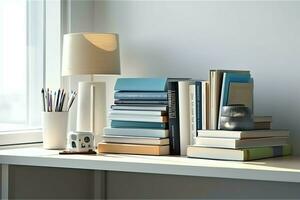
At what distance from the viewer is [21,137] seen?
2180 mm

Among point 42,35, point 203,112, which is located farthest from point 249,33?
point 42,35

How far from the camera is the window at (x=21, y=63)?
2.26m

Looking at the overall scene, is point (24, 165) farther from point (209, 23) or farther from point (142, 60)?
point (209, 23)

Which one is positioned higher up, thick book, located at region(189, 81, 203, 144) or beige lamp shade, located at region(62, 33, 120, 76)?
beige lamp shade, located at region(62, 33, 120, 76)

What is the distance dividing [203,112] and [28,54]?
803mm

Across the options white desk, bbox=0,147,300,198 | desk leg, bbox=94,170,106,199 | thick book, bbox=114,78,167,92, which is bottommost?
desk leg, bbox=94,170,106,199

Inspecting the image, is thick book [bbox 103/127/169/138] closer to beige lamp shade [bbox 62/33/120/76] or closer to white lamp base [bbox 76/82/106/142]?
white lamp base [bbox 76/82/106/142]

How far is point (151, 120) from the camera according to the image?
6.42 feet

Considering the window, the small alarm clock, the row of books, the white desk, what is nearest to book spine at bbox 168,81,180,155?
the row of books

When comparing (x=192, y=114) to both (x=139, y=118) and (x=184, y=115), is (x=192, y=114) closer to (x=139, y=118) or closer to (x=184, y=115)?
(x=184, y=115)

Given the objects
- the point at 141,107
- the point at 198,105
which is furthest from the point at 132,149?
the point at 198,105

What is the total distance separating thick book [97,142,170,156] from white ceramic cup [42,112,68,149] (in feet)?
0.54

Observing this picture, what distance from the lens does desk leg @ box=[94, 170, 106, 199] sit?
2379 mm

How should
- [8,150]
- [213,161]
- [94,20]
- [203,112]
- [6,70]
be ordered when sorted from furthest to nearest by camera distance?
[94,20] → [6,70] → [8,150] → [203,112] → [213,161]
